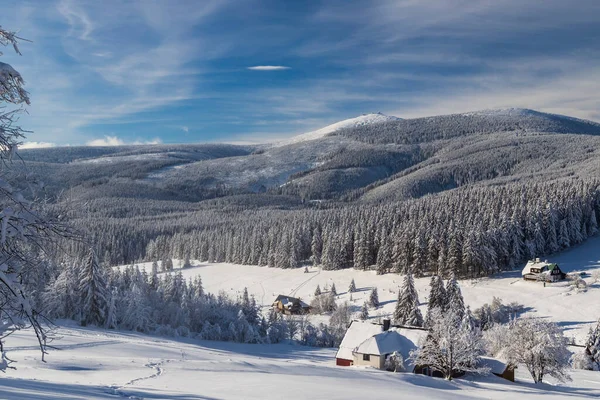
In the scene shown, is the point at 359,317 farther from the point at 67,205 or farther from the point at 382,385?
the point at 67,205

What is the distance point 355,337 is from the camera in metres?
49.2

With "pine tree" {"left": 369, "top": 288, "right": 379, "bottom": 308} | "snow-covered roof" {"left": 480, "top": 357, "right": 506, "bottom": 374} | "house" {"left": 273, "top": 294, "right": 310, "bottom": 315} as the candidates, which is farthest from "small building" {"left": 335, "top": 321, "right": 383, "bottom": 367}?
"house" {"left": 273, "top": 294, "right": 310, "bottom": 315}

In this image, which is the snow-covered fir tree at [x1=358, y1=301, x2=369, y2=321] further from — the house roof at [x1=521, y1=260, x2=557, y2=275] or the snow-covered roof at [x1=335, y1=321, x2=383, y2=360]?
the house roof at [x1=521, y1=260, x2=557, y2=275]

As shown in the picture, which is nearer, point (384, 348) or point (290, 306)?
point (384, 348)

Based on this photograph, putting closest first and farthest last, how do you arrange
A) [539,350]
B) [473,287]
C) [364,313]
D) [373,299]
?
[539,350] → [364,313] → [373,299] → [473,287]

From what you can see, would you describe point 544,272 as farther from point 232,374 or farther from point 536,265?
point 232,374

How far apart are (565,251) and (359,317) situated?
49.7 m

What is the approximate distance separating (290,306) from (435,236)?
30.6 meters

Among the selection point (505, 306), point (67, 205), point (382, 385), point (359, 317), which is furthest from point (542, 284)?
point (67, 205)

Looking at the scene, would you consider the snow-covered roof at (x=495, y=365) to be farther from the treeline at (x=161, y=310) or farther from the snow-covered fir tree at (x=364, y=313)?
the snow-covered fir tree at (x=364, y=313)

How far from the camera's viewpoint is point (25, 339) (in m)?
37.2

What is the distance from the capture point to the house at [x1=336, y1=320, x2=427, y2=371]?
4562 cm

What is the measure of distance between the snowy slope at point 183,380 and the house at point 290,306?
42.5m

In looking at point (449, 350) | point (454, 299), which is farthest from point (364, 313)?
point (449, 350)
